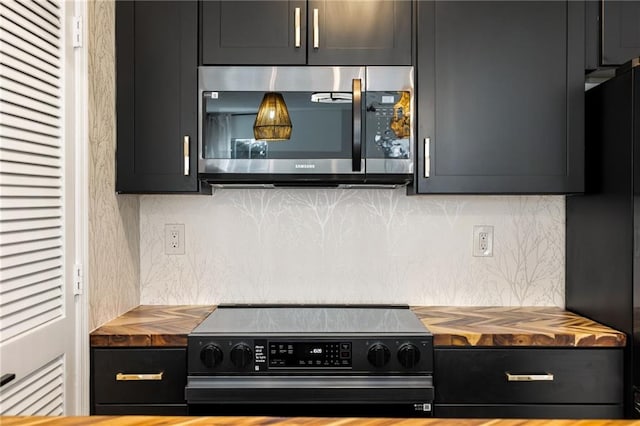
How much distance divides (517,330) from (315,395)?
759mm

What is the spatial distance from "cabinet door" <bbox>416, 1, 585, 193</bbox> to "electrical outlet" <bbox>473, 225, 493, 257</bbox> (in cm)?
37

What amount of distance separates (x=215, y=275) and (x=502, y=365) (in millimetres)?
1273

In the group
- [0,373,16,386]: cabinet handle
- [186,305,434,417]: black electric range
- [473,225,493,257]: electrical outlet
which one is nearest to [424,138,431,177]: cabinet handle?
[473,225,493,257]: electrical outlet

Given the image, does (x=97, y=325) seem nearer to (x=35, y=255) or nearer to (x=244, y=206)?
(x=35, y=255)

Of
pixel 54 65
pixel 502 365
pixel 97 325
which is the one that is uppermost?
pixel 54 65

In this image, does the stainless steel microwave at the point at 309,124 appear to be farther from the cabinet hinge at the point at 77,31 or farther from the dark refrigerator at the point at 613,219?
the dark refrigerator at the point at 613,219

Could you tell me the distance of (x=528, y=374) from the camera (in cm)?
195

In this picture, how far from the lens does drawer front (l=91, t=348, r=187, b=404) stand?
1950 mm

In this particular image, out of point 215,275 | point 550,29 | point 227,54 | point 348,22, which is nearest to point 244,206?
point 215,275

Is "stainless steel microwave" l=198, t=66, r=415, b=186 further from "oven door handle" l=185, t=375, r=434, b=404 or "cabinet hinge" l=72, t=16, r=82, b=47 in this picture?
"oven door handle" l=185, t=375, r=434, b=404

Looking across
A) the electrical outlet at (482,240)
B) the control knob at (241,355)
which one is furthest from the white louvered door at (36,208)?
the electrical outlet at (482,240)

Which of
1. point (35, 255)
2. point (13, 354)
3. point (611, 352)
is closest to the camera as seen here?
point (13, 354)

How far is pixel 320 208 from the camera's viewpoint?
2.53m

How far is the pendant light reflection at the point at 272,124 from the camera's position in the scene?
2162 millimetres
